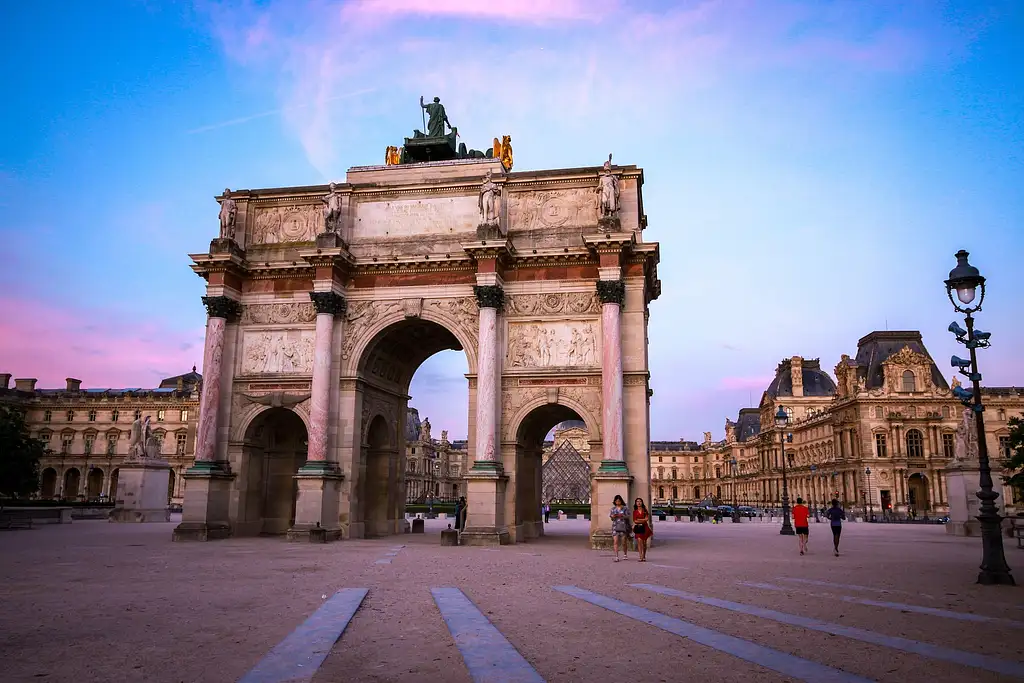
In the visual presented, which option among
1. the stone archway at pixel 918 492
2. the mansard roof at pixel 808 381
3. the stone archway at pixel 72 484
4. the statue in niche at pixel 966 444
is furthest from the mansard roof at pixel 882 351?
the stone archway at pixel 72 484

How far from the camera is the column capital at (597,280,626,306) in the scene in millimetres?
27516

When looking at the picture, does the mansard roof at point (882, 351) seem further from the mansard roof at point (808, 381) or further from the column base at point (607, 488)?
the column base at point (607, 488)

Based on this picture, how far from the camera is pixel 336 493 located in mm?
28578

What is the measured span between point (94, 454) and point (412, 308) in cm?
9264

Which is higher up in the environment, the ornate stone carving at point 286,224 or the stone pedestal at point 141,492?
the ornate stone carving at point 286,224

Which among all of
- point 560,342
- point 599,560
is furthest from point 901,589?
point 560,342

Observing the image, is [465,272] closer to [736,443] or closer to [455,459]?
[736,443]

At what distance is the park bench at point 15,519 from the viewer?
33.1m

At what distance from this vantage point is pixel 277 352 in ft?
101

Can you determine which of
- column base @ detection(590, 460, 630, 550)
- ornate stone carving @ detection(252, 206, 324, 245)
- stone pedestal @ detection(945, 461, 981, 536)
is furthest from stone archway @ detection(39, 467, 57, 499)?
stone pedestal @ detection(945, 461, 981, 536)

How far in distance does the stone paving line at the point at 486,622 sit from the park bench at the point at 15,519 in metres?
17.8

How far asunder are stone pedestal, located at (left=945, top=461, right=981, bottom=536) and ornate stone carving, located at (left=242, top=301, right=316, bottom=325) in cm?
3072

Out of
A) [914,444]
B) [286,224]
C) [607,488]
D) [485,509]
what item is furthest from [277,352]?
[914,444]

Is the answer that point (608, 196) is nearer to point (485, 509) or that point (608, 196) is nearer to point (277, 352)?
point (485, 509)
